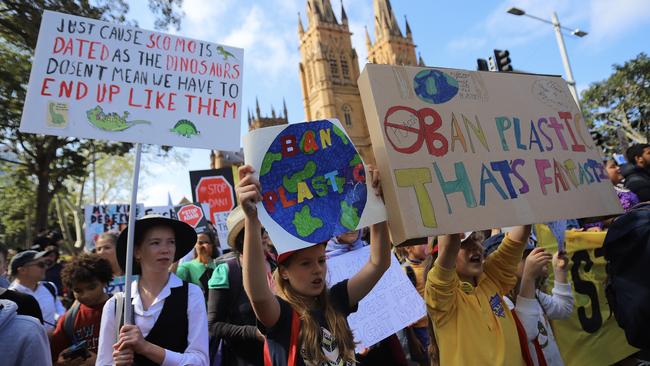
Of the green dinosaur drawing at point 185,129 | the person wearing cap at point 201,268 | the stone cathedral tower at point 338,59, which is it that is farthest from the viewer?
the stone cathedral tower at point 338,59

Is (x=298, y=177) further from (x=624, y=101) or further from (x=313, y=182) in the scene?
(x=624, y=101)

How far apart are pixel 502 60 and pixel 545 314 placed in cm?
1117

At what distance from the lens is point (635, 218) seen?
2215mm

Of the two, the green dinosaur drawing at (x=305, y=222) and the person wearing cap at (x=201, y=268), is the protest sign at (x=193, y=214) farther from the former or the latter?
the green dinosaur drawing at (x=305, y=222)

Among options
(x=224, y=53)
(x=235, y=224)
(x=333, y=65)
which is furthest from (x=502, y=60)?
(x=333, y=65)

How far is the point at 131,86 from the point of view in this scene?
2514 millimetres

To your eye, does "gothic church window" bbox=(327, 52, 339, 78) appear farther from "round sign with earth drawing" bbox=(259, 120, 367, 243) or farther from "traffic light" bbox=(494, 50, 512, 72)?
"round sign with earth drawing" bbox=(259, 120, 367, 243)

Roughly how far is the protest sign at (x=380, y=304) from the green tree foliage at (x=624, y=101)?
32263 millimetres

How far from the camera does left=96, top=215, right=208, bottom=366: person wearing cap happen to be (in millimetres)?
2158

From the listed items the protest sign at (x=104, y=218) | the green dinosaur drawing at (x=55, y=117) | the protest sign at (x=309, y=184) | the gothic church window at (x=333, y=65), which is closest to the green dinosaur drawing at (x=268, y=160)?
the protest sign at (x=309, y=184)

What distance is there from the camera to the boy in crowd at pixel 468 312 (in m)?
2.32

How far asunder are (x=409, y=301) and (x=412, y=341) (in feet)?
2.77

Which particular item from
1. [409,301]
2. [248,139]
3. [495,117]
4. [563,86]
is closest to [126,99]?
[248,139]

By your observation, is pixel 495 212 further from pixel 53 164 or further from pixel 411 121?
pixel 53 164
